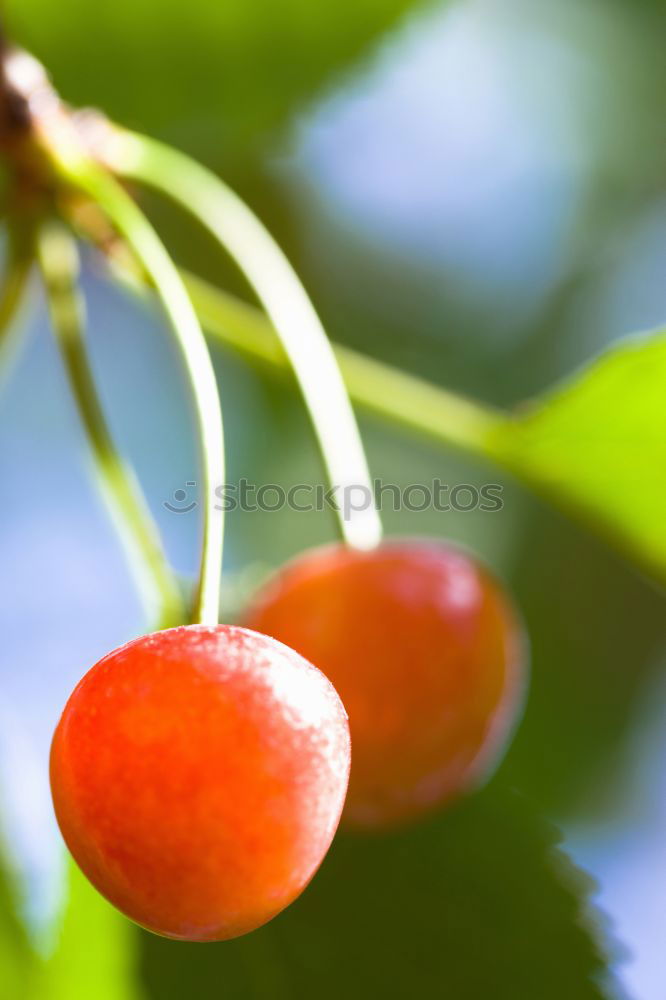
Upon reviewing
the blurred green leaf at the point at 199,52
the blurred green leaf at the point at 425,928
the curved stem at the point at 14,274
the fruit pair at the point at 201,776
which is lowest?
the blurred green leaf at the point at 425,928

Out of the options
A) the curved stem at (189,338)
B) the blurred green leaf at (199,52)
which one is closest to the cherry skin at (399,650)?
the curved stem at (189,338)

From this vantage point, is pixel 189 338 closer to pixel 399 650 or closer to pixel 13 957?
pixel 399 650

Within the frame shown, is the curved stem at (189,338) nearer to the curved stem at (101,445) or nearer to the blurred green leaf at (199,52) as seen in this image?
the curved stem at (101,445)

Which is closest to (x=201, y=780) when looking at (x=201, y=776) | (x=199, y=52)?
(x=201, y=776)

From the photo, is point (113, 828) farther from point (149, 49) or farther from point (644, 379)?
point (149, 49)

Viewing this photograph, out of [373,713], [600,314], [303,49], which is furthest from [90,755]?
[600,314]

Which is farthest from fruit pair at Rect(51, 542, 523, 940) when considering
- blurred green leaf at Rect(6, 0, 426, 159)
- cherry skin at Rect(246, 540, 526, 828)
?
blurred green leaf at Rect(6, 0, 426, 159)
